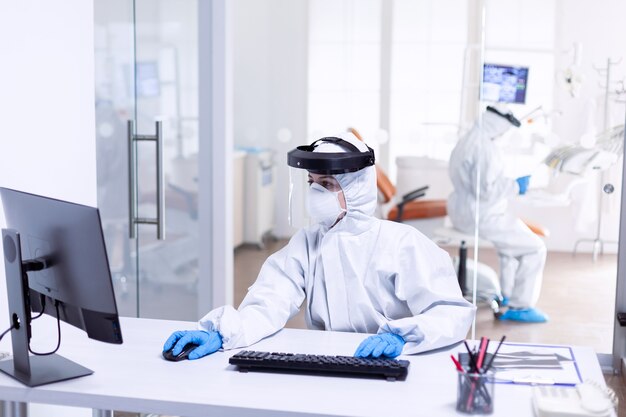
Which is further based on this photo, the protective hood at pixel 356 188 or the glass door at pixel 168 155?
the glass door at pixel 168 155

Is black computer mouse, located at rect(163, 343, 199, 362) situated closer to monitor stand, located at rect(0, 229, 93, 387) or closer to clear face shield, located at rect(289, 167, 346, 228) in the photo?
monitor stand, located at rect(0, 229, 93, 387)

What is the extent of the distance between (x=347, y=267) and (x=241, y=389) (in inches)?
30.1

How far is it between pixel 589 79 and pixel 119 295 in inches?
99.6

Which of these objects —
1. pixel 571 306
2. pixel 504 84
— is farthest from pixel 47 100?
pixel 571 306

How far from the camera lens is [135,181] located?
3.92 metres

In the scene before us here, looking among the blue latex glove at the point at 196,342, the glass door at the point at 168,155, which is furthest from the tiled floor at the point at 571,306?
the blue latex glove at the point at 196,342

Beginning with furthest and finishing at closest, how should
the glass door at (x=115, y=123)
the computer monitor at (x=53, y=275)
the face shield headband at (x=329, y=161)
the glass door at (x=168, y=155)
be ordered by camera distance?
the glass door at (x=168, y=155) < the glass door at (x=115, y=123) < the face shield headband at (x=329, y=161) < the computer monitor at (x=53, y=275)

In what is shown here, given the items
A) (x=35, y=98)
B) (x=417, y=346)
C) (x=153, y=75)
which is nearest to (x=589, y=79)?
(x=153, y=75)

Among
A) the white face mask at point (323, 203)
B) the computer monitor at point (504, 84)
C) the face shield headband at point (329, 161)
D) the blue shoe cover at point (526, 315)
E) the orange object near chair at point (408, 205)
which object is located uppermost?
the computer monitor at point (504, 84)

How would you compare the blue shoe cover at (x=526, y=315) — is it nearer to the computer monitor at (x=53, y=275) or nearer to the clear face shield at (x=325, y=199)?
the clear face shield at (x=325, y=199)

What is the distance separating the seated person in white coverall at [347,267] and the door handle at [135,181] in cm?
130

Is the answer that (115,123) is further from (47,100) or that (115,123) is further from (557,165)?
(557,165)

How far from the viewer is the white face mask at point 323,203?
8.77 ft

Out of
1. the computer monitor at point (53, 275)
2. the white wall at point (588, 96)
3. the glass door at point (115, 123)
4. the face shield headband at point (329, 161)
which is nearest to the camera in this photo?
the computer monitor at point (53, 275)
